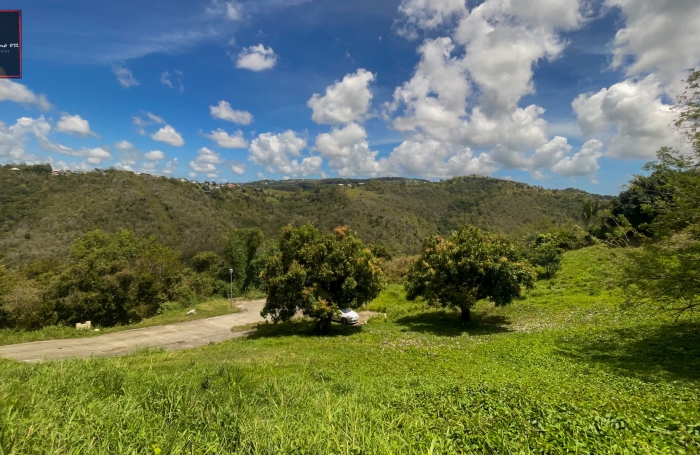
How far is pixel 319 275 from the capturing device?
58.9 feet

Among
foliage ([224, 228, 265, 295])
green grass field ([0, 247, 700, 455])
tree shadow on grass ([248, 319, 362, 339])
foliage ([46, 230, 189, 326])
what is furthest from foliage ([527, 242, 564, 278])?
foliage ([224, 228, 265, 295])

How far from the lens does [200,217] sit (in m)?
84.9

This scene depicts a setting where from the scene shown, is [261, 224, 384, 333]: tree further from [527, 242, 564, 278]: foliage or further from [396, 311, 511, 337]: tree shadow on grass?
[527, 242, 564, 278]: foliage

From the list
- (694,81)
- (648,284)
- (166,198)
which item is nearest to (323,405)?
(648,284)

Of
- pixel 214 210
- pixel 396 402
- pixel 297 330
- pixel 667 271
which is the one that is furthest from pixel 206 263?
pixel 667 271

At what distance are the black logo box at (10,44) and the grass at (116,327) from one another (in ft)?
→ 60.2

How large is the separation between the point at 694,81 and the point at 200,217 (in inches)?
3520

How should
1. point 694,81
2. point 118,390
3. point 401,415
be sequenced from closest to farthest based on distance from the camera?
point 401,415
point 118,390
point 694,81

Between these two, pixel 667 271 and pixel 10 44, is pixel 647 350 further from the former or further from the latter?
pixel 10 44

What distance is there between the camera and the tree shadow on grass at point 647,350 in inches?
340

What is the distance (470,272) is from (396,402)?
13.0 m

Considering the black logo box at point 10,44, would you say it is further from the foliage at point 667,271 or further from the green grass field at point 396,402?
the foliage at point 667,271

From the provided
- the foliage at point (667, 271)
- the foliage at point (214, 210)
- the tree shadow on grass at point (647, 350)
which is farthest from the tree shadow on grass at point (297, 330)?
the foliage at point (214, 210)

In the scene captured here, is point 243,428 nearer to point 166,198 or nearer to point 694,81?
point 694,81
